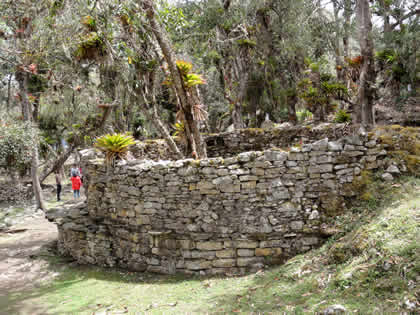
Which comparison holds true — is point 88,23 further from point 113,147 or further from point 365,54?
point 365,54

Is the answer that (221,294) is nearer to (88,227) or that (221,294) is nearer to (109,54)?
(88,227)

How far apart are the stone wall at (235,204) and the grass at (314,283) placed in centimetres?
31

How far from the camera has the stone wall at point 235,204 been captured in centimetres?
546

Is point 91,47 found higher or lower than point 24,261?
higher

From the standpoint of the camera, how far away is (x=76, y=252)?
7789 millimetres

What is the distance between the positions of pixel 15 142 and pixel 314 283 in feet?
38.6

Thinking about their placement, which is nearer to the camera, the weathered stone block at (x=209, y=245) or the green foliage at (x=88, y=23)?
the weathered stone block at (x=209, y=245)

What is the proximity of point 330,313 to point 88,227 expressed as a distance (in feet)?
19.6

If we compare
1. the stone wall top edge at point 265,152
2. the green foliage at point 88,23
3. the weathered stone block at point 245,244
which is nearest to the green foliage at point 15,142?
the green foliage at point 88,23

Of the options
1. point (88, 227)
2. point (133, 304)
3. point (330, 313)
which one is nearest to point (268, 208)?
point (330, 313)

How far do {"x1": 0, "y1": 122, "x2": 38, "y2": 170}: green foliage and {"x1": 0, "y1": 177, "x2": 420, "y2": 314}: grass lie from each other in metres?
7.15

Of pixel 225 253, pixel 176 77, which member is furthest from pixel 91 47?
pixel 225 253

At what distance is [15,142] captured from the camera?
11844mm

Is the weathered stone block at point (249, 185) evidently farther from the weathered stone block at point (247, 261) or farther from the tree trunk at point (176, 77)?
the tree trunk at point (176, 77)
